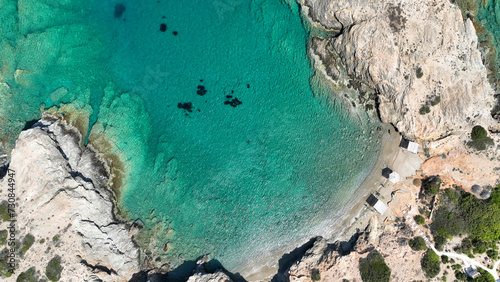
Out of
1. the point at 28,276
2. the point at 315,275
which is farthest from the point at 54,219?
the point at 315,275

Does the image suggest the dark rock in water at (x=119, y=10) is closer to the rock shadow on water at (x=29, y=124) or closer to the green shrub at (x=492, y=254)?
the rock shadow on water at (x=29, y=124)

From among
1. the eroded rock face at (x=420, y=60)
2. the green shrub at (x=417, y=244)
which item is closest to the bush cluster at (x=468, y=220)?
the green shrub at (x=417, y=244)

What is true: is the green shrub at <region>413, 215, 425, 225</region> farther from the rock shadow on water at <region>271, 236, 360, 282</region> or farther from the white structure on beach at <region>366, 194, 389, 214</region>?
the rock shadow on water at <region>271, 236, 360, 282</region>

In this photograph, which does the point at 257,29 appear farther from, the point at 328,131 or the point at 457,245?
the point at 457,245

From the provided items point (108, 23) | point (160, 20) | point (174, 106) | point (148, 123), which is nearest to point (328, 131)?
point (174, 106)

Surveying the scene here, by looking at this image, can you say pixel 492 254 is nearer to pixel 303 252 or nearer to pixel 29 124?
pixel 303 252
